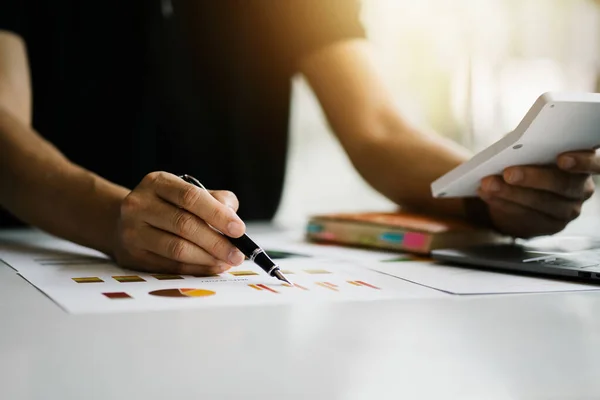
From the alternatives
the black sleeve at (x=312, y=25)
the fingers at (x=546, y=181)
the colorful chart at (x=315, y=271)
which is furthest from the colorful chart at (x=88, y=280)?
the black sleeve at (x=312, y=25)

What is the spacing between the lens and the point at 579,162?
822 millimetres

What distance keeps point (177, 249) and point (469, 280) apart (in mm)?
282

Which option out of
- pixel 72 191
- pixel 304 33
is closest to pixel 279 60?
pixel 304 33

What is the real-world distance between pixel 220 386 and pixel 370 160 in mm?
853

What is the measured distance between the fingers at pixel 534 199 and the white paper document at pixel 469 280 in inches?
4.8

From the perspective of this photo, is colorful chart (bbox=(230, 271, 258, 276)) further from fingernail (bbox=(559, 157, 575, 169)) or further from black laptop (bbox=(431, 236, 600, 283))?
fingernail (bbox=(559, 157, 575, 169))

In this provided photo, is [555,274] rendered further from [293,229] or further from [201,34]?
[201,34]

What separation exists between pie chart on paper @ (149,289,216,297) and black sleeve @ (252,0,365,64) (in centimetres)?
82

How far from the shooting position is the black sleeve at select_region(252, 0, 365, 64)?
133 centimetres

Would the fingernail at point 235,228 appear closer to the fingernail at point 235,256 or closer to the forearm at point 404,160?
the fingernail at point 235,256

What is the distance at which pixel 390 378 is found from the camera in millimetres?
386

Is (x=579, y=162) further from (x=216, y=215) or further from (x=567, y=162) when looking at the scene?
(x=216, y=215)

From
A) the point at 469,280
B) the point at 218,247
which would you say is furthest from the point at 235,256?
the point at 469,280

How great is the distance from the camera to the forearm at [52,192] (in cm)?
80
